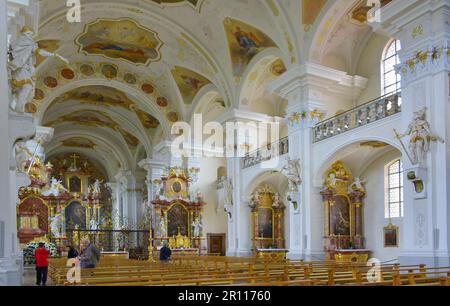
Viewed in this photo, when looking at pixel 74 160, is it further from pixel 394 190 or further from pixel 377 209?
pixel 394 190

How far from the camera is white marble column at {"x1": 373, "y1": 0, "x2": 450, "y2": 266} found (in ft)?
36.1

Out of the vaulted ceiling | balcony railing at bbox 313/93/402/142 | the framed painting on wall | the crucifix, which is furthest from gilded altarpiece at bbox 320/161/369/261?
the crucifix

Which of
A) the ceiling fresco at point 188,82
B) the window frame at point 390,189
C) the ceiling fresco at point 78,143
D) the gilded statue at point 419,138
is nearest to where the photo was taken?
the gilded statue at point 419,138

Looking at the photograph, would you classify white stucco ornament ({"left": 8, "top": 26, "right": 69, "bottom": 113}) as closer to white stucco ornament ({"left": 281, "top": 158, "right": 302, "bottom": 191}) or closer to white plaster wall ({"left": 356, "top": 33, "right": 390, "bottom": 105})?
white stucco ornament ({"left": 281, "top": 158, "right": 302, "bottom": 191})

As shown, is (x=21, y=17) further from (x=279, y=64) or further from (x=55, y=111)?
(x=55, y=111)

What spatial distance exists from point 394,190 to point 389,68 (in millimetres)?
4196

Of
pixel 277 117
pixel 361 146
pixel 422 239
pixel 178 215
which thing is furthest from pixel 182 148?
pixel 422 239

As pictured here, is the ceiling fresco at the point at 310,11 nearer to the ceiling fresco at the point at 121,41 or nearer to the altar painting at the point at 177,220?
the ceiling fresco at the point at 121,41

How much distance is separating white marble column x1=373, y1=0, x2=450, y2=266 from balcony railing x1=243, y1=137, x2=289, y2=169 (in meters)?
6.61

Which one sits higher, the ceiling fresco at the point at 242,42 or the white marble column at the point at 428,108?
the ceiling fresco at the point at 242,42

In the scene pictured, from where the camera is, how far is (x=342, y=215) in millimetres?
16391

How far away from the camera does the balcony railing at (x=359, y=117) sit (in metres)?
13.1

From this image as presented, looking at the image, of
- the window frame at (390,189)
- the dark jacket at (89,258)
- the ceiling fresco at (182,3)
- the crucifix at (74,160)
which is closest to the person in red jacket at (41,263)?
the dark jacket at (89,258)

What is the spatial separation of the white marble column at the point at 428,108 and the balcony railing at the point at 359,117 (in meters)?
0.83
